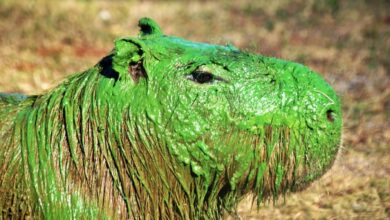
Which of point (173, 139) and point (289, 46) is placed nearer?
point (173, 139)

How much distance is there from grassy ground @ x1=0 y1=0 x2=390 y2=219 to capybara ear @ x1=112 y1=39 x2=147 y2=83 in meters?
0.72

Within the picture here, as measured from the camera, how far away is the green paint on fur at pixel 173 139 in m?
3.05

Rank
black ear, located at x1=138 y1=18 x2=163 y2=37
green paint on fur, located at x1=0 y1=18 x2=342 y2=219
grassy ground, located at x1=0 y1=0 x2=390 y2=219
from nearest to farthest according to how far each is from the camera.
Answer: green paint on fur, located at x1=0 y1=18 x2=342 y2=219 < black ear, located at x1=138 y1=18 x2=163 y2=37 < grassy ground, located at x1=0 y1=0 x2=390 y2=219

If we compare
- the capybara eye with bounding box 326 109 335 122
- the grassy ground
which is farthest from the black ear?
the capybara eye with bounding box 326 109 335 122

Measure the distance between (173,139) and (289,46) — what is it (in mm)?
7571

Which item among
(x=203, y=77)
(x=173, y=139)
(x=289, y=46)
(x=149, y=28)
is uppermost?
(x=289, y=46)

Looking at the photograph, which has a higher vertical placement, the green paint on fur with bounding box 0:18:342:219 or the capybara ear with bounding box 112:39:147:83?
the capybara ear with bounding box 112:39:147:83

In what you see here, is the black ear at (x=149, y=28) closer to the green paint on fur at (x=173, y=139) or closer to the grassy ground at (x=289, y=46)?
the green paint on fur at (x=173, y=139)

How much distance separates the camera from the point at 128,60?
3.10m

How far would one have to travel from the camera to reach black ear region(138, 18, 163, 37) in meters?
3.53

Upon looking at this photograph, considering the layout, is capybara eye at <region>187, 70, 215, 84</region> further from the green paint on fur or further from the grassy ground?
the grassy ground

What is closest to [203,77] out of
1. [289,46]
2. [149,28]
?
[149,28]

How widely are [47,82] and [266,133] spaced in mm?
4889

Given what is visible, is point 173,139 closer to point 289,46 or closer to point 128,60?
point 128,60
